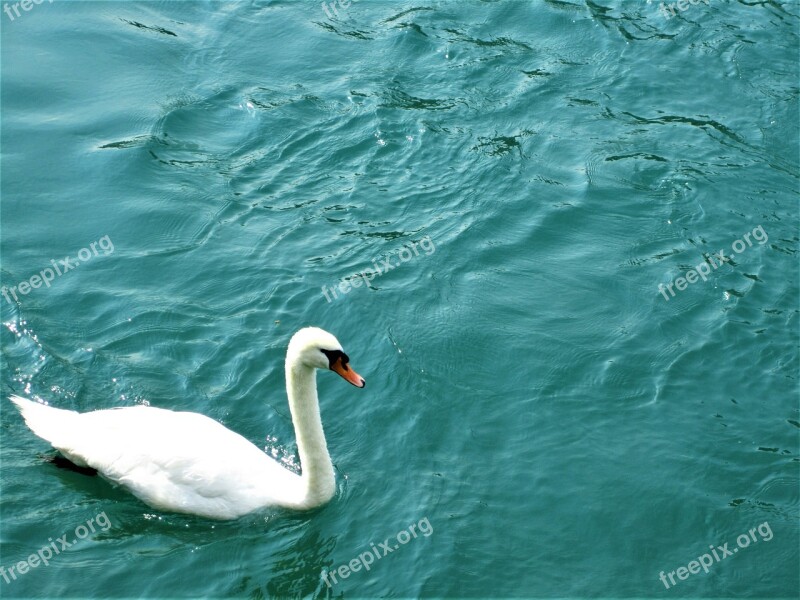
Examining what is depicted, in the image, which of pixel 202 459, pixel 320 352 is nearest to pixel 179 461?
pixel 202 459

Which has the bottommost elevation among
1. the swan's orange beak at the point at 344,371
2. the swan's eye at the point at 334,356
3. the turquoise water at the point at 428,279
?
the turquoise water at the point at 428,279

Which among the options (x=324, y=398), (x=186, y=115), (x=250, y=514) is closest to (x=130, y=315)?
(x=324, y=398)

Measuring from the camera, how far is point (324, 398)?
9141 millimetres

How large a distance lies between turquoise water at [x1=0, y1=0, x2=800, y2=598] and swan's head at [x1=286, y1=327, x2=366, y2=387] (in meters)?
1.28

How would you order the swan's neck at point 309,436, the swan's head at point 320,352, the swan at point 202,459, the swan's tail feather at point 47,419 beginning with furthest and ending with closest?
the swan's tail feather at point 47,419 → the swan at point 202,459 → the swan's neck at point 309,436 → the swan's head at point 320,352

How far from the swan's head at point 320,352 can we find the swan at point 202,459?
0.16 feet

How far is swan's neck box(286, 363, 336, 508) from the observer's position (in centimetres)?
771

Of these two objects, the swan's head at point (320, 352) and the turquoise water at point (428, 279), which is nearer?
the swan's head at point (320, 352)

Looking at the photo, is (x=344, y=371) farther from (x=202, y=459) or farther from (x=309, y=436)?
(x=202, y=459)

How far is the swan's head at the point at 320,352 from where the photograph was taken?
7434 mm

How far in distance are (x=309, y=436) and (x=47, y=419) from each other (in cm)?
230

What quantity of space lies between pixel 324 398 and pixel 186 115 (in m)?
5.44

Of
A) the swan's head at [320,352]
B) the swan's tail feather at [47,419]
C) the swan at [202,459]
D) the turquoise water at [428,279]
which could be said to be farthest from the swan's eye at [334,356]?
the swan's tail feather at [47,419]

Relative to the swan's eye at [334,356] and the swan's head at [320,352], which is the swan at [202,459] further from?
the swan's eye at [334,356]
